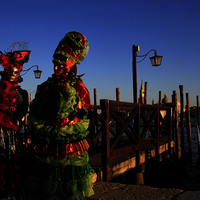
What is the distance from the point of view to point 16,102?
2.76 m

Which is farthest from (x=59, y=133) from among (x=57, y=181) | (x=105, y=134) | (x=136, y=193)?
(x=105, y=134)

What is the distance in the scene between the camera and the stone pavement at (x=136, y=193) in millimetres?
3148

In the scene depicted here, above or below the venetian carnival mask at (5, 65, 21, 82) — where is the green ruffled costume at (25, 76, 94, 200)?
below

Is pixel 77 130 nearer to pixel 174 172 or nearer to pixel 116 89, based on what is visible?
pixel 174 172

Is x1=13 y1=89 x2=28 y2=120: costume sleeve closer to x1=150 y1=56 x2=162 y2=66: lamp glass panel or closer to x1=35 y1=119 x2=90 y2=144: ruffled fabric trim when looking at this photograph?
x1=35 y1=119 x2=90 y2=144: ruffled fabric trim

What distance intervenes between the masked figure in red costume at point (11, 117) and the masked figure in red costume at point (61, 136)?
44cm

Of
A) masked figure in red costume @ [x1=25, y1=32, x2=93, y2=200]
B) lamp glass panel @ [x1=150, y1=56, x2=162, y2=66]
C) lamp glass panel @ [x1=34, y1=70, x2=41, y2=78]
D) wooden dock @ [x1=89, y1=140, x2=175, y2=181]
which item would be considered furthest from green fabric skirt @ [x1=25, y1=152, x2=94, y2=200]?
lamp glass panel @ [x1=34, y1=70, x2=41, y2=78]

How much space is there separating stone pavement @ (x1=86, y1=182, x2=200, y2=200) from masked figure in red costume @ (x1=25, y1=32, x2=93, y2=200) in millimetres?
1075

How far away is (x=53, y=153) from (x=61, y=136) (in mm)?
183

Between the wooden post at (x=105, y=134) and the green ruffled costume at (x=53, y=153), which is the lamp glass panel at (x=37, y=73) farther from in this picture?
the green ruffled costume at (x=53, y=153)

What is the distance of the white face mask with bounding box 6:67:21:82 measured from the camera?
111 inches

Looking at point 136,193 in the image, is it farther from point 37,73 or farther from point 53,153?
point 37,73

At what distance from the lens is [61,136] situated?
218cm

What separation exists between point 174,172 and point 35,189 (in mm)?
9787
